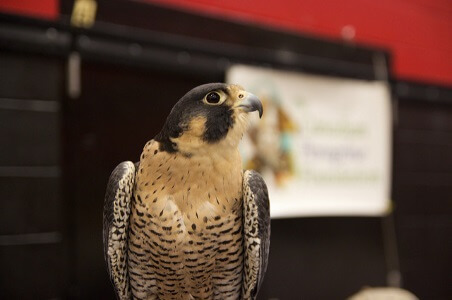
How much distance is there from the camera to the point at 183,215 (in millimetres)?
818

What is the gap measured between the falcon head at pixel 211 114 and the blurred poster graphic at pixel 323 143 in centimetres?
52

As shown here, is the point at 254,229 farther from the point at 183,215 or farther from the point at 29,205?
the point at 29,205

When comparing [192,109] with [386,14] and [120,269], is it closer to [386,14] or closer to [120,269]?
[120,269]

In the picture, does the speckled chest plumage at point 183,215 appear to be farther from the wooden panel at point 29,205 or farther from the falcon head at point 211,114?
the wooden panel at point 29,205

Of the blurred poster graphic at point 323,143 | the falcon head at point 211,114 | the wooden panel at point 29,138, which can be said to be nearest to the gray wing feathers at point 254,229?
the falcon head at point 211,114

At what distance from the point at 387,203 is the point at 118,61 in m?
1.22

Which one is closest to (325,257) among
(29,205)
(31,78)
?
(29,205)

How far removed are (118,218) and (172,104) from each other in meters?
0.23

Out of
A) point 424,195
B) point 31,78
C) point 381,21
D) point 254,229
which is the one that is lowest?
point 424,195

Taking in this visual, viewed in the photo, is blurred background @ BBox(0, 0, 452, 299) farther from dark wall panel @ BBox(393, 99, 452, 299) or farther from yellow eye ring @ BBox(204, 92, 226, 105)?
yellow eye ring @ BBox(204, 92, 226, 105)

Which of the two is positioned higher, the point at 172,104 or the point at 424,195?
the point at 172,104

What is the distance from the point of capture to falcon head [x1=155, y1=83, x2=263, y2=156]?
2.51 ft

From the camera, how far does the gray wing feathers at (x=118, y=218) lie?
830 millimetres

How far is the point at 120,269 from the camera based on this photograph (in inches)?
33.8
